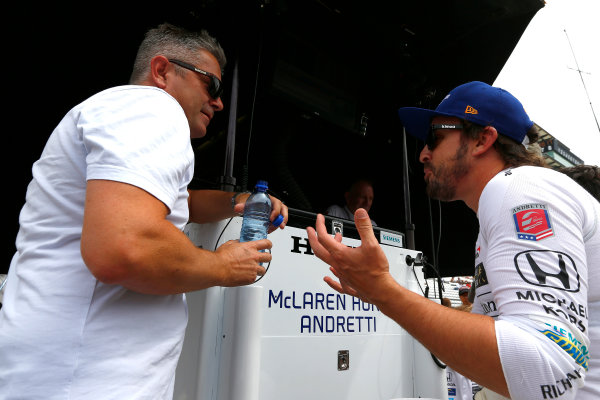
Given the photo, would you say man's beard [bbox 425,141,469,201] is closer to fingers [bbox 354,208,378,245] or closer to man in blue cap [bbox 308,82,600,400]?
man in blue cap [bbox 308,82,600,400]

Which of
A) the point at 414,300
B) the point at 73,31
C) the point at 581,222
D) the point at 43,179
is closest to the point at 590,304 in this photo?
the point at 581,222

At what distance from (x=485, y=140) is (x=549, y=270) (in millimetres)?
833

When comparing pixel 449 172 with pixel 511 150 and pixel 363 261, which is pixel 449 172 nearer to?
pixel 511 150

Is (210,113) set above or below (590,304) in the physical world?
above

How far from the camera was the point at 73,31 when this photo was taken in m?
2.95

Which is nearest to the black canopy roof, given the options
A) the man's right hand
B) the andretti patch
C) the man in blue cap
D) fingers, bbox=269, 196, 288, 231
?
fingers, bbox=269, 196, 288, 231

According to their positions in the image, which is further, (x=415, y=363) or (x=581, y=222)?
(x=415, y=363)

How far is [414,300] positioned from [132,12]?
10.2 ft

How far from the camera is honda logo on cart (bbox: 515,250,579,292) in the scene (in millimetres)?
824

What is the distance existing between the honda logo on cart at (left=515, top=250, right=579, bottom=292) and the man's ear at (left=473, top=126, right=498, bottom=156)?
0.75 m

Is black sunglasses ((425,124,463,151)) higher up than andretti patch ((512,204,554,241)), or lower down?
higher up

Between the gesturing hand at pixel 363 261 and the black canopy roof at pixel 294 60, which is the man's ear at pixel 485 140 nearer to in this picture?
the gesturing hand at pixel 363 261

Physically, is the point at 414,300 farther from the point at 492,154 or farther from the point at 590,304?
the point at 492,154

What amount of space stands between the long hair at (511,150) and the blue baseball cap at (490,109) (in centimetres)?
2
